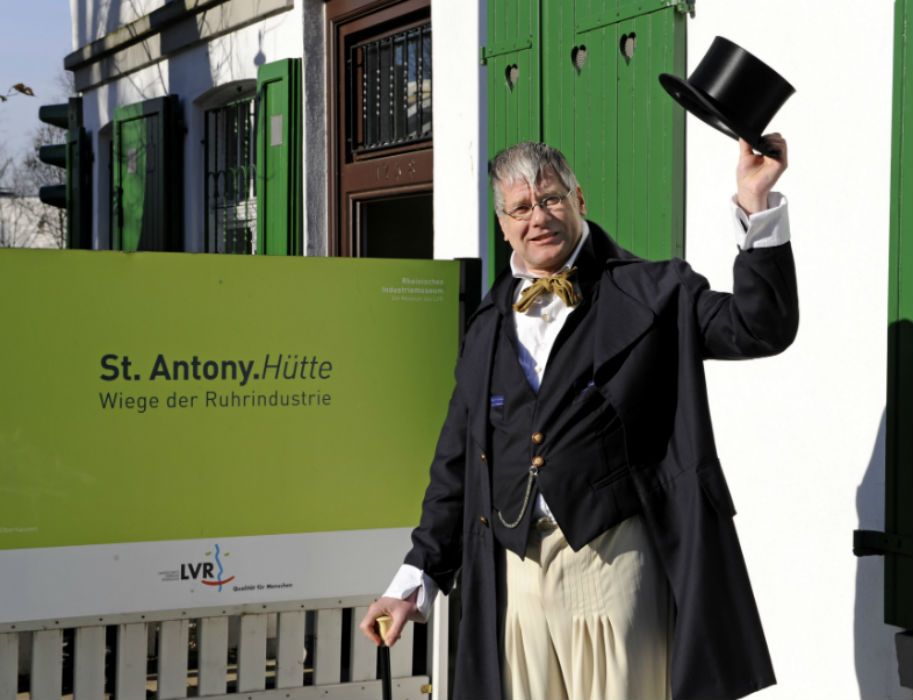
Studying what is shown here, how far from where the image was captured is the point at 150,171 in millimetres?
9141

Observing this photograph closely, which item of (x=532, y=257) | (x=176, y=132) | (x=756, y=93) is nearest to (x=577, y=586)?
(x=532, y=257)

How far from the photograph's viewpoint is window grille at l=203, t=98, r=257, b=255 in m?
8.23

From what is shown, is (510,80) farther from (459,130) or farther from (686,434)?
(686,434)

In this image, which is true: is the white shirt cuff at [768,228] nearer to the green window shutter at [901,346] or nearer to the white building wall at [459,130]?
the green window shutter at [901,346]

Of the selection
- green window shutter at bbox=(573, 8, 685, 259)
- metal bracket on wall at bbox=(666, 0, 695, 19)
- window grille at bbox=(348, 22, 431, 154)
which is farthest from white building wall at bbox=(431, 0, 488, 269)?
metal bracket on wall at bbox=(666, 0, 695, 19)

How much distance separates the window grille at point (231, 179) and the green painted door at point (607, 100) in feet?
9.87

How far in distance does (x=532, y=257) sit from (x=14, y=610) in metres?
1.72

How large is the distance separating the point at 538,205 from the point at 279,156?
15.9 feet

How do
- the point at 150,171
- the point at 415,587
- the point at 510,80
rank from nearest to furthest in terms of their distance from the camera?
the point at 415,587, the point at 510,80, the point at 150,171

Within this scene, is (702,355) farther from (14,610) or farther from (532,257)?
(14,610)

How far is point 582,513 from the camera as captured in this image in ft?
8.43

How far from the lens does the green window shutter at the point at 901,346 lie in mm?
3467

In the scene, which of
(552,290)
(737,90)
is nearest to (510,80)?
(552,290)

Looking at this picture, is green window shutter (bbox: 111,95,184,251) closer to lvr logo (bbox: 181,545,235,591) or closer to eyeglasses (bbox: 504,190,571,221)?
lvr logo (bbox: 181,545,235,591)
